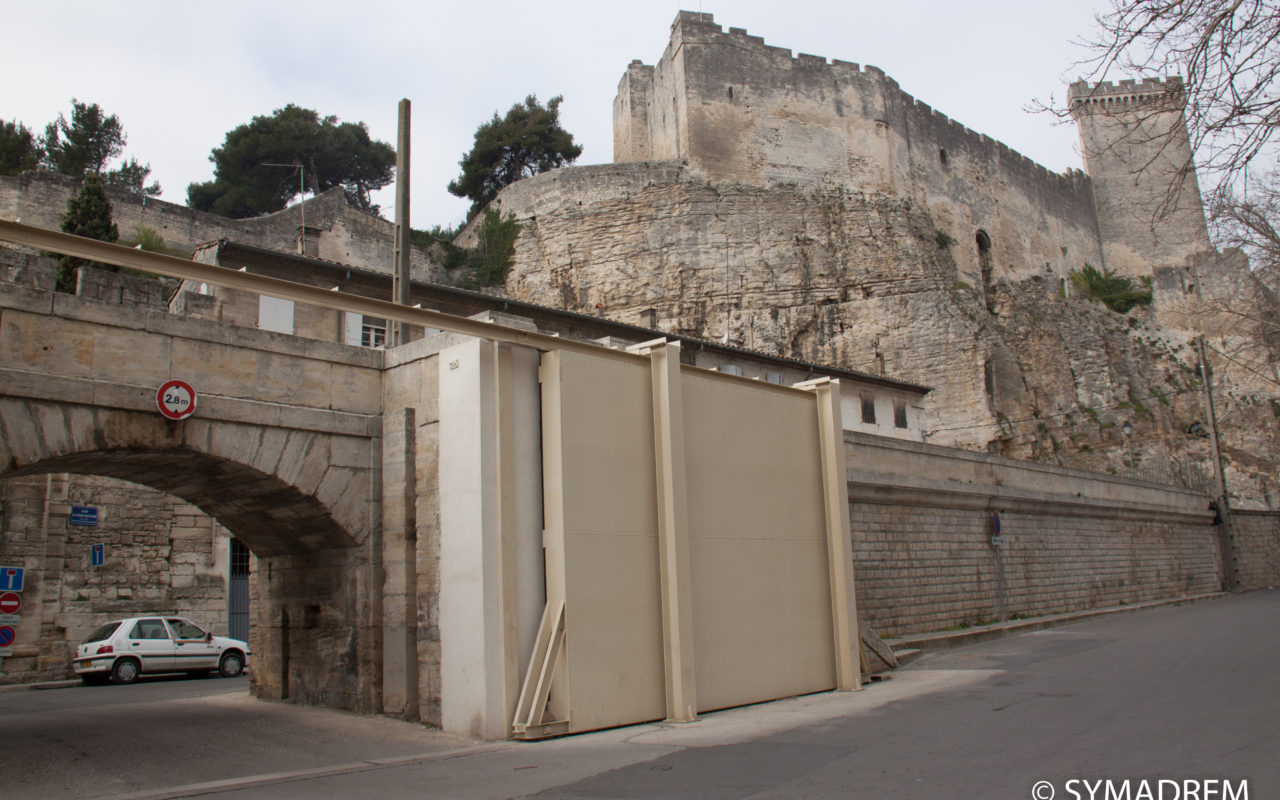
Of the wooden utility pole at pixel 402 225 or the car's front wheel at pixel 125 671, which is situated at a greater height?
the wooden utility pole at pixel 402 225

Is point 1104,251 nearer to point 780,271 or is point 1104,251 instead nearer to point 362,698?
point 780,271

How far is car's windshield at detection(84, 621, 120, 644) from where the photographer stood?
1527 centimetres

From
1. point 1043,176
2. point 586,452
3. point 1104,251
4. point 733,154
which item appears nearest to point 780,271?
point 733,154

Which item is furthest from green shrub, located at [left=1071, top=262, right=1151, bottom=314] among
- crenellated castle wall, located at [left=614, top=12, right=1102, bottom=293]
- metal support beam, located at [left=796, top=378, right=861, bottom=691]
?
metal support beam, located at [left=796, top=378, right=861, bottom=691]

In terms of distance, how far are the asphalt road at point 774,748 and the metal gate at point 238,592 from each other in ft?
27.6

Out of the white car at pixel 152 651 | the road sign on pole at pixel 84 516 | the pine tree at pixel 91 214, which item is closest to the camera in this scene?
the white car at pixel 152 651

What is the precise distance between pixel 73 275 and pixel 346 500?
1721cm

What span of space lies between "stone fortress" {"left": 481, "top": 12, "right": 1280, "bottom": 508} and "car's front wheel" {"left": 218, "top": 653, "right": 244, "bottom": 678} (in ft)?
59.4

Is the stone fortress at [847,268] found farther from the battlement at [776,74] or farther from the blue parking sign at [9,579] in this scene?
the blue parking sign at [9,579]

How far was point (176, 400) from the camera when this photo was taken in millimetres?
7520

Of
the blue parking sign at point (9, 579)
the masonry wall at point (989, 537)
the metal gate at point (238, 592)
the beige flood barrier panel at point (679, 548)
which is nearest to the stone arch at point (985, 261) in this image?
the masonry wall at point (989, 537)

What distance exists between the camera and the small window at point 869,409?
27.1m

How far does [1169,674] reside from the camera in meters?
10.3

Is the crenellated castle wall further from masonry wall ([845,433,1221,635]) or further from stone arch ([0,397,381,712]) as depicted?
stone arch ([0,397,381,712])
